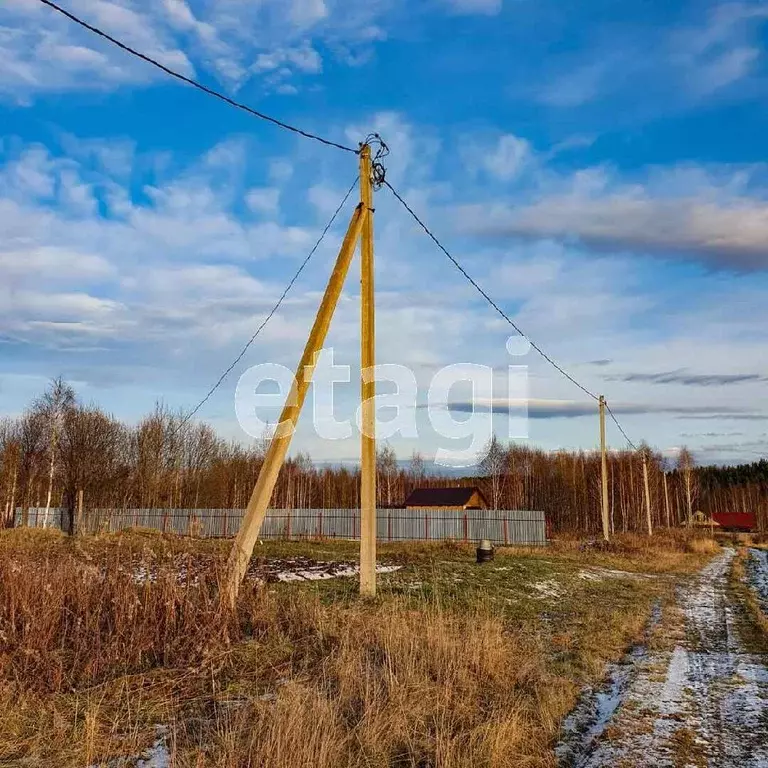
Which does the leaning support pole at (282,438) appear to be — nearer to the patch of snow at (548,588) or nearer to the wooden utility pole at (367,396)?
the wooden utility pole at (367,396)

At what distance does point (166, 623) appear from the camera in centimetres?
585

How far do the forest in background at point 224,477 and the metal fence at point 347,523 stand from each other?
1427mm

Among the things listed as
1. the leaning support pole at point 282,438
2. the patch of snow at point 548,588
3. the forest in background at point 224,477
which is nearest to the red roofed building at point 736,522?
the forest in background at point 224,477

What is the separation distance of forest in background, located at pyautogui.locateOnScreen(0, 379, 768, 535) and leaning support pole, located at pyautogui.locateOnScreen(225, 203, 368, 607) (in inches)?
1073

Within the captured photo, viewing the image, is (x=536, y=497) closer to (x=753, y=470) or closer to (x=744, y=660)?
(x=744, y=660)

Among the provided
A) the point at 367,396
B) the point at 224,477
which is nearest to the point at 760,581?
the point at 367,396

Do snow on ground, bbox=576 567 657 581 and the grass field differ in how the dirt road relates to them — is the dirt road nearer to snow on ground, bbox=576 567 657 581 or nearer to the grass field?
the grass field

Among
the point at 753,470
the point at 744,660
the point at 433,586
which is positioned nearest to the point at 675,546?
the point at 433,586

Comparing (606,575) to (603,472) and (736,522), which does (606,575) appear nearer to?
(603,472)

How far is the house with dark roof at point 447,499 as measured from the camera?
1989 inches

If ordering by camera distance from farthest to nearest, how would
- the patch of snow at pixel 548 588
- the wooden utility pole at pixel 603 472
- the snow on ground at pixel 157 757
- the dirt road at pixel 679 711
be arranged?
the wooden utility pole at pixel 603 472
the patch of snow at pixel 548 588
the dirt road at pixel 679 711
the snow on ground at pixel 157 757

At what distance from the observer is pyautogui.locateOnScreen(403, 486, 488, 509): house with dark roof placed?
50.5 metres

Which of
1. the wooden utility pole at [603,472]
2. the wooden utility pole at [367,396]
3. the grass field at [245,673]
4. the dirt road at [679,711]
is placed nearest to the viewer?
the grass field at [245,673]

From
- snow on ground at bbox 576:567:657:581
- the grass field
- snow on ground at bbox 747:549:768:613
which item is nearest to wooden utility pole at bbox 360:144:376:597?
the grass field
